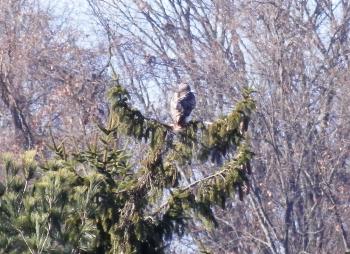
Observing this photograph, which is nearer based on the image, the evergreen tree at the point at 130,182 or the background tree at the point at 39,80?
the evergreen tree at the point at 130,182

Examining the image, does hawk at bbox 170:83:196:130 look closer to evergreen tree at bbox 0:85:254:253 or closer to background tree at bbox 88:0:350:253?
evergreen tree at bbox 0:85:254:253

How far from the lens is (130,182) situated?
35.0 ft

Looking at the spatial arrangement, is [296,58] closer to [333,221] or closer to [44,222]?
[333,221]

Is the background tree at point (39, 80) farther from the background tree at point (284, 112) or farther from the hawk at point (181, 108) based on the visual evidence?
the hawk at point (181, 108)

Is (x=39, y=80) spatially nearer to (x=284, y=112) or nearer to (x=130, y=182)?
(x=284, y=112)

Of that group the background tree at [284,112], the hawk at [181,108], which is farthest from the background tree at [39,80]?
the hawk at [181,108]

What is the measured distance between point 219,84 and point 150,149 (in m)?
12.7

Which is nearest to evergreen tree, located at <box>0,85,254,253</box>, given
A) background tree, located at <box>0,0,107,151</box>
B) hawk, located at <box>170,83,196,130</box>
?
hawk, located at <box>170,83,196,130</box>

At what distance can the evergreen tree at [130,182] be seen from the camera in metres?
9.97

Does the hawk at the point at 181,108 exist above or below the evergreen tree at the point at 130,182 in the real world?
above

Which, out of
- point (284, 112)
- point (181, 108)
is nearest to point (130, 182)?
point (181, 108)

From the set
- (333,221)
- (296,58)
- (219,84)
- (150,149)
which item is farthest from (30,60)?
(150,149)

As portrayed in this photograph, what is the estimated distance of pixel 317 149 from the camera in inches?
919

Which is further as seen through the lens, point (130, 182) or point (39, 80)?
point (39, 80)
